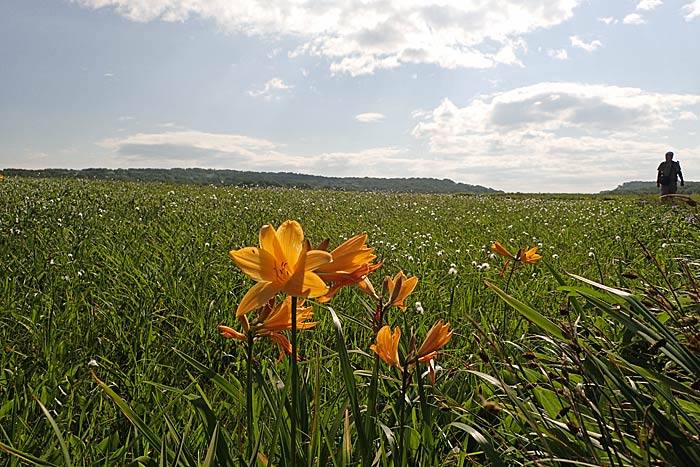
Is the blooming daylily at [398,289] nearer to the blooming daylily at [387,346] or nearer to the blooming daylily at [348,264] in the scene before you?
the blooming daylily at [387,346]

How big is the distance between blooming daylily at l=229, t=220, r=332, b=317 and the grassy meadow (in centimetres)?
12

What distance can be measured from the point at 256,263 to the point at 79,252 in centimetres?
371

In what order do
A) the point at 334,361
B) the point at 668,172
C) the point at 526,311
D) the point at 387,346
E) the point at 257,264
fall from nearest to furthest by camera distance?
the point at 257,264
the point at 387,346
the point at 526,311
the point at 334,361
the point at 668,172

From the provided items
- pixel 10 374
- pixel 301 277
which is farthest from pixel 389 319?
pixel 301 277

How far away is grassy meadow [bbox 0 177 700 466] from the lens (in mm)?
1091

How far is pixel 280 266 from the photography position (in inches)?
34.5

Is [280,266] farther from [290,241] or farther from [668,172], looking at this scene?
[668,172]

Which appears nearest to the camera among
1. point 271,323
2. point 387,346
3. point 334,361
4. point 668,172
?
point 271,323

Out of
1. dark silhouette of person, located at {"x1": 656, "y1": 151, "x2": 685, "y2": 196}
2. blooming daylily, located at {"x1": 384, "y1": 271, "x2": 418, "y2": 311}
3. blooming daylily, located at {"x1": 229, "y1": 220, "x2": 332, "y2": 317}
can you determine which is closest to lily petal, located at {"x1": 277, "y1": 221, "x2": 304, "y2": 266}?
blooming daylily, located at {"x1": 229, "y1": 220, "x2": 332, "y2": 317}

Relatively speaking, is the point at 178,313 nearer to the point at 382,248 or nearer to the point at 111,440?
the point at 111,440

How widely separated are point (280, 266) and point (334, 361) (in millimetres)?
1368

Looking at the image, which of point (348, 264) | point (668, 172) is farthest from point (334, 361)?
point (668, 172)

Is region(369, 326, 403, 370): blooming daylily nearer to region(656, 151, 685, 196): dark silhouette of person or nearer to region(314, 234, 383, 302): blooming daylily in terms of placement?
region(314, 234, 383, 302): blooming daylily

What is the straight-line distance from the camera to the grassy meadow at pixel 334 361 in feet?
3.58
